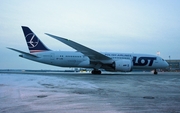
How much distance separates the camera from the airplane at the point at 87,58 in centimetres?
2270

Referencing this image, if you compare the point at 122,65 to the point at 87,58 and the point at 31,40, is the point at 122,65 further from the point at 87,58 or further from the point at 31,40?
the point at 31,40

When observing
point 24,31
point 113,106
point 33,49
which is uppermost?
point 24,31

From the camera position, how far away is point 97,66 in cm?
2381

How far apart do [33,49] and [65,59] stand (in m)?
4.75

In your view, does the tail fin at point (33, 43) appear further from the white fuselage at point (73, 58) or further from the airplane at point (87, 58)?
the white fuselage at point (73, 58)

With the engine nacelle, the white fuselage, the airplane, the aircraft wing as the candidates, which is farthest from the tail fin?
the engine nacelle

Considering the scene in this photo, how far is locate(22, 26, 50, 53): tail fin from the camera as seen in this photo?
2554 centimetres

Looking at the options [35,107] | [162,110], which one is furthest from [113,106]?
[35,107]

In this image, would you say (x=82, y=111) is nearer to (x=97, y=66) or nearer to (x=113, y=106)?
(x=113, y=106)

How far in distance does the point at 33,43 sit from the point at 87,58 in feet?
24.8

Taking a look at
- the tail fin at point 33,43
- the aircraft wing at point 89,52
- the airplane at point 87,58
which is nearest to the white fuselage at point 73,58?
the airplane at point 87,58

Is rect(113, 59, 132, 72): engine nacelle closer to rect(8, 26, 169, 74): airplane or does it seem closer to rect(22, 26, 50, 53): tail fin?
rect(8, 26, 169, 74): airplane

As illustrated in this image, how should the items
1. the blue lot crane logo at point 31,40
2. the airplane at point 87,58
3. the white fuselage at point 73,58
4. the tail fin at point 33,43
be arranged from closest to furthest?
the airplane at point 87,58 < the white fuselage at point 73,58 < the tail fin at point 33,43 < the blue lot crane logo at point 31,40

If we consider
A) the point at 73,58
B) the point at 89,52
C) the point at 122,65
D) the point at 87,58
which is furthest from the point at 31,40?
the point at 122,65
